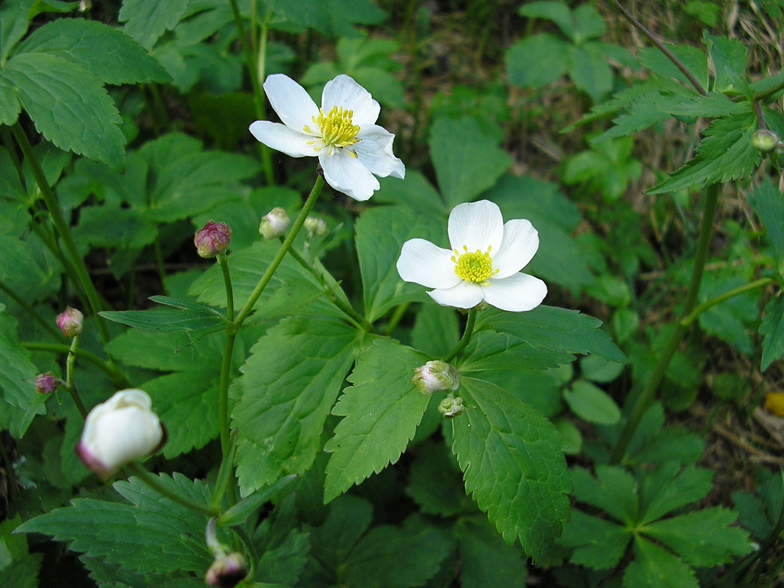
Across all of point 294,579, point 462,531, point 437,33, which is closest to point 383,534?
point 462,531

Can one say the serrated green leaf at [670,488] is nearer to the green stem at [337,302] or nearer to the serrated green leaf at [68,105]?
the green stem at [337,302]

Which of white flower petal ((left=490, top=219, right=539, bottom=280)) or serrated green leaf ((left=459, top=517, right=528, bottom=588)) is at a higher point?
white flower petal ((left=490, top=219, right=539, bottom=280))

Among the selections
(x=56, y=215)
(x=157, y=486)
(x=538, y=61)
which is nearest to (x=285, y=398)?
(x=157, y=486)

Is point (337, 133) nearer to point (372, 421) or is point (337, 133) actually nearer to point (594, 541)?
point (372, 421)

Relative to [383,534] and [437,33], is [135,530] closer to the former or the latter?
[383,534]

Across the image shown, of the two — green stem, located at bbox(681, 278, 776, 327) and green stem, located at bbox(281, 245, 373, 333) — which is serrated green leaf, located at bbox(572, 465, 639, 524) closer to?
green stem, located at bbox(681, 278, 776, 327)

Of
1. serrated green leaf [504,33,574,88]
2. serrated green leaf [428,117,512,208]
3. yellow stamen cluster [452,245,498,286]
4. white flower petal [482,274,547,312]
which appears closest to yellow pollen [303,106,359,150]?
yellow stamen cluster [452,245,498,286]

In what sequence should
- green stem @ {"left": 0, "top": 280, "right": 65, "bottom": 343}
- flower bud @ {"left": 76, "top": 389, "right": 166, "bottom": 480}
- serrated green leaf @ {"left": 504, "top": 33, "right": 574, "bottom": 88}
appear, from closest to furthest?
flower bud @ {"left": 76, "top": 389, "right": 166, "bottom": 480} → green stem @ {"left": 0, "top": 280, "right": 65, "bottom": 343} → serrated green leaf @ {"left": 504, "top": 33, "right": 574, "bottom": 88}

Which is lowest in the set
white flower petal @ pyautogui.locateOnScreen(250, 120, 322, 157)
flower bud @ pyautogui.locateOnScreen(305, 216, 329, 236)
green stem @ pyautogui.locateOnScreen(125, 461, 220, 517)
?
green stem @ pyautogui.locateOnScreen(125, 461, 220, 517)
